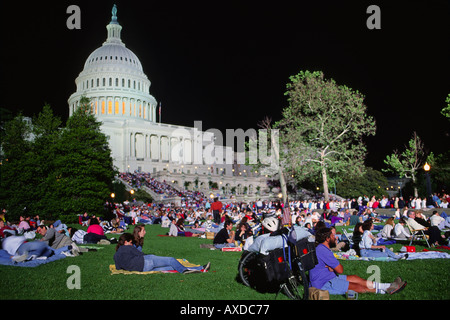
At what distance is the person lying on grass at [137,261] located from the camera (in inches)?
318

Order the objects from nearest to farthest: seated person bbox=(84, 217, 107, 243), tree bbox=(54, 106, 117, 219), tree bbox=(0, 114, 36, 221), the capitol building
Answer: seated person bbox=(84, 217, 107, 243)
tree bbox=(0, 114, 36, 221)
tree bbox=(54, 106, 117, 219)
the capitol building

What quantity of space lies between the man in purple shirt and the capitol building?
8386 cm

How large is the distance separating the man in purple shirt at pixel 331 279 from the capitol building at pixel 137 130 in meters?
83.9

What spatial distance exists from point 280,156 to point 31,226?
22.9 meters

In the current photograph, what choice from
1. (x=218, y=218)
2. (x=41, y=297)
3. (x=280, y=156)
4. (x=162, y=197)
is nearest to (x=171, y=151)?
(x=162, y=197)

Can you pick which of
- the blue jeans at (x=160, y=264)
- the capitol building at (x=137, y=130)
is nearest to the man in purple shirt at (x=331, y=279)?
the blue jeans at (x=160, y=264)

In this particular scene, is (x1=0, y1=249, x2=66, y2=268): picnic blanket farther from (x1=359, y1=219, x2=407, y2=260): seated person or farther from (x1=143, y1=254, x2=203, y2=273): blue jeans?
(x1=359, y1=219, x2=407, y2=260): seated person

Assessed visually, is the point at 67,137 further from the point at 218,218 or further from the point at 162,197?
the point at 162,197

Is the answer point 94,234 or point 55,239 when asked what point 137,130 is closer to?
point 94,234

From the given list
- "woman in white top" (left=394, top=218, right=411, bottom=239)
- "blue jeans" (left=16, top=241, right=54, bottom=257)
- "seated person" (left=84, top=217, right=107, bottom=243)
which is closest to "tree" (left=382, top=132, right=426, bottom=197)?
"woman in white top" (left=394, top=218, right=411, bottom=239)

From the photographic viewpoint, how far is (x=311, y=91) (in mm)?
33469

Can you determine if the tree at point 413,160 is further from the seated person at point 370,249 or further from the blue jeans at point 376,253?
the blue jeans at point 376,253

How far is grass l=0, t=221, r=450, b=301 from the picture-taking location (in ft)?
20.0
